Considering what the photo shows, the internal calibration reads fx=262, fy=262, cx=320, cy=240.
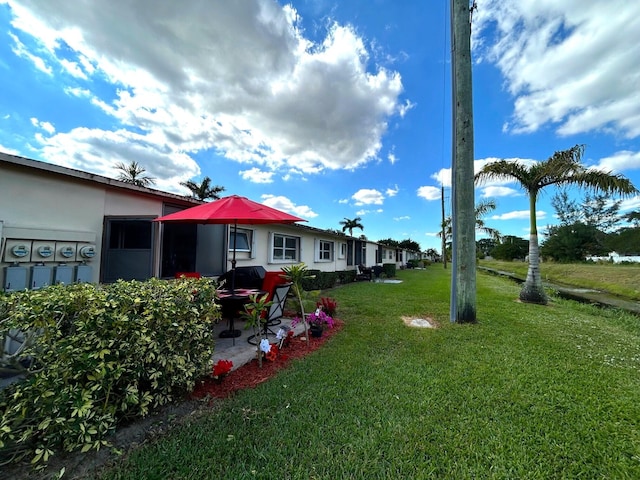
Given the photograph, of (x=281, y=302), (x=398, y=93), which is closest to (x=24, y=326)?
(x=281, y=302)

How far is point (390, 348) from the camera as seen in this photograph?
4.56 m

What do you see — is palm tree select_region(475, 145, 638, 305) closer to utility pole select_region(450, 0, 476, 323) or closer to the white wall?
utility pole select_region(450, 0, 476, 323)

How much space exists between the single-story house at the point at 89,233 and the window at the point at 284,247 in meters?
2.16

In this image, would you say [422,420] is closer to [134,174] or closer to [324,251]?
[324,251]

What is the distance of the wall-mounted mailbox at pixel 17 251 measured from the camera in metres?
4.04

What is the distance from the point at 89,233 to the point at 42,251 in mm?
755

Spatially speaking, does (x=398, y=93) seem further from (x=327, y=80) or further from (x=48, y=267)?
(x=48, y=267)

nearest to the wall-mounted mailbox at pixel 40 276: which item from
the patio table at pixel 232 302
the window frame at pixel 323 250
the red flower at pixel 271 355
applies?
the patio table at pixel 232 302

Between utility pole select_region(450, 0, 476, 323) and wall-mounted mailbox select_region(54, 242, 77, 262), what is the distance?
7901 mm

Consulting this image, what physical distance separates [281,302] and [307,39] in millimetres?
8837

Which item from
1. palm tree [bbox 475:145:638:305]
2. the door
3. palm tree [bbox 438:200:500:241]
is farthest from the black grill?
palm tree [bbox 438:200:500:241]

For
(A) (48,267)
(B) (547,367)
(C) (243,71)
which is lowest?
(B) (547,367)

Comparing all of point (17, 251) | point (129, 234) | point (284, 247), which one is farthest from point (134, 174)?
point (17, 251)

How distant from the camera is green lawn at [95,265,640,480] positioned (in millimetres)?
1989
